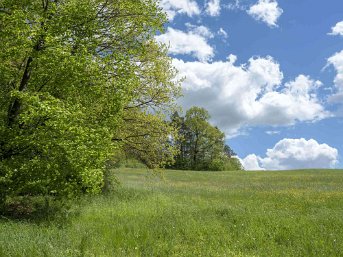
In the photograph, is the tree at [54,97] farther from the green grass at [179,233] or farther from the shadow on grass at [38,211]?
the green grass at [179,233]

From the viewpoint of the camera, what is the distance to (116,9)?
19.3 m

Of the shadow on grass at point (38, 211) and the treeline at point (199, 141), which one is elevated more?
the treeline at point (199, 141)

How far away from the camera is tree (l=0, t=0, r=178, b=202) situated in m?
13.8

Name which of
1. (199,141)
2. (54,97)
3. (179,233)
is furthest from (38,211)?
(199,141)

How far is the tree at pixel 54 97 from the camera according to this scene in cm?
1379

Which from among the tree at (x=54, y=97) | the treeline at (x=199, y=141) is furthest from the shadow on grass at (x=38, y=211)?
the treeline at (x=199, y=141)

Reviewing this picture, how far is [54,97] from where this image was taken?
14844 mm

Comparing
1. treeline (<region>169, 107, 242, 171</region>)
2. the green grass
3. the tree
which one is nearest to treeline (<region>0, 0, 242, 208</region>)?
the tree

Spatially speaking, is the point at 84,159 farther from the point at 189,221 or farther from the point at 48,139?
the point at 189,221

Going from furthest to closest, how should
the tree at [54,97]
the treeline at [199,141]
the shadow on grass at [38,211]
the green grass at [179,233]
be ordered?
the treeline at [199,141], the shadow on grass at [38,211], the tree at [54,97], the green grass at [179,233]

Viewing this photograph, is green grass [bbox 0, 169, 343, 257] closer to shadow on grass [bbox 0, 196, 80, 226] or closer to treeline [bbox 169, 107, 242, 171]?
shadow on grass [bbox 0, 196, 80, 226]

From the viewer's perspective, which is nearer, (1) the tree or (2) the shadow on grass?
(1) the tree

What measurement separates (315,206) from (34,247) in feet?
47.7

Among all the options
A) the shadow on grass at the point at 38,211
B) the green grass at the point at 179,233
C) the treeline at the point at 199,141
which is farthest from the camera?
the treeline at the point at 199,141
